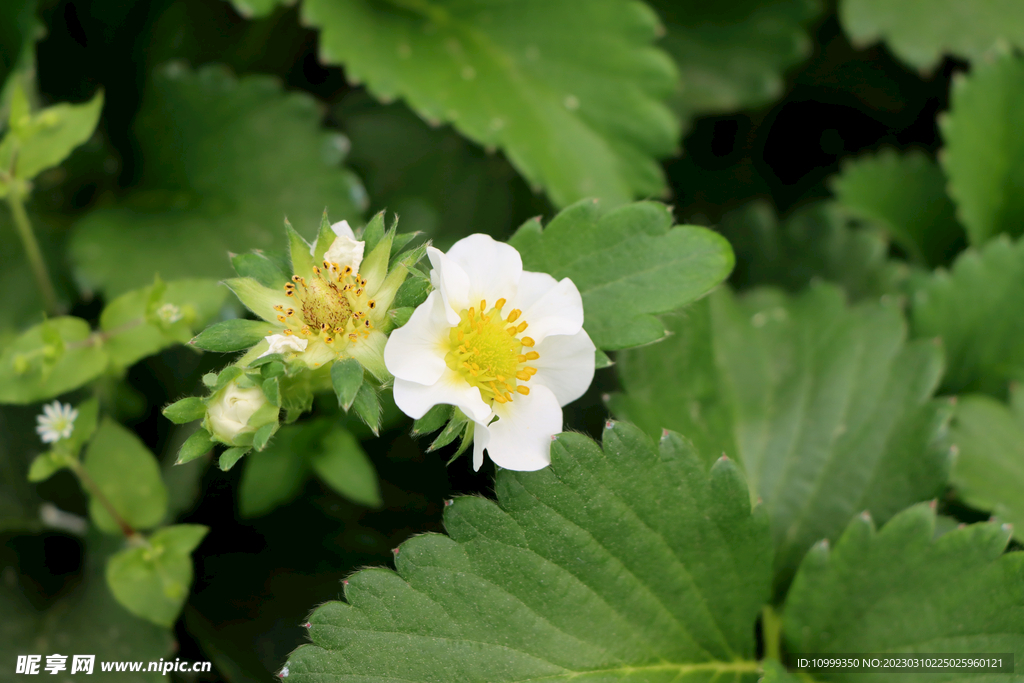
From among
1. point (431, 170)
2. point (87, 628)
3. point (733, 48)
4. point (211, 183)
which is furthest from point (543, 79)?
point (87, 628)

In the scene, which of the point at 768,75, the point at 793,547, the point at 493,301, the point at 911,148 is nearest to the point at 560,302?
the point at 493,301

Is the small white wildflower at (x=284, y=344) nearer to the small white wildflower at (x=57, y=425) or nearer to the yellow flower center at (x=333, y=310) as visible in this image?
the yellow flower center at (x=333, y=310)

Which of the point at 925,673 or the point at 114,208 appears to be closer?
the point at 925,673

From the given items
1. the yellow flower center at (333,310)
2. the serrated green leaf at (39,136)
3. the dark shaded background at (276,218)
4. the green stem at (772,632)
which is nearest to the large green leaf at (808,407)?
the green stem at (772,632)

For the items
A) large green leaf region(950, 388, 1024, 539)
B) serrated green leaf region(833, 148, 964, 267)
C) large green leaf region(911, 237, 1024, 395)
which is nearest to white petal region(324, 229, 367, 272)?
large green leaf region(950, 388, 1024, 539)

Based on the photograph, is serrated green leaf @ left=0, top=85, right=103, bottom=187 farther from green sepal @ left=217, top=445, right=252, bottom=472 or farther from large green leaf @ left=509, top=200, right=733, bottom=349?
large green leaf @ left=509, top=200, right=733, bottom=349

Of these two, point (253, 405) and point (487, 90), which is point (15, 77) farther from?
point (253, 405)
